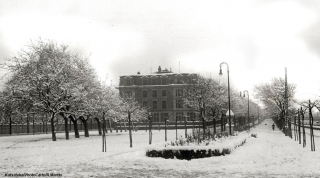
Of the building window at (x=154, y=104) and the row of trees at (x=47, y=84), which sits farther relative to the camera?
the building window at (x=154, y=104)

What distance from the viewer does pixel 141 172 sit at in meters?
12.9

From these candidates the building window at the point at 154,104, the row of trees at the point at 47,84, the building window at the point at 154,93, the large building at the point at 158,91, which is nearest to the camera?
the row of trees at the point at 47,84

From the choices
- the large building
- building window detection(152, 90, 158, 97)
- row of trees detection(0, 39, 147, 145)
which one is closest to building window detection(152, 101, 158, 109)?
the large building

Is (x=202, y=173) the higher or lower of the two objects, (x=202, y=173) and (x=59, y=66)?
the lower

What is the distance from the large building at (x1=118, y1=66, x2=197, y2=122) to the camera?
8625 centimetres

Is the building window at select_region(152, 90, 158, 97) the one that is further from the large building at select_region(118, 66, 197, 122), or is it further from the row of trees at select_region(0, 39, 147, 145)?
the row of trees at select_region(0, 39, 147, 145)

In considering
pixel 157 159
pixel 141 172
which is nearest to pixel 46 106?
pixel 157 159

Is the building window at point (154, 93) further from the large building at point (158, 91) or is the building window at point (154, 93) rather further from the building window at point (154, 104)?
the building window at point (154, 104)

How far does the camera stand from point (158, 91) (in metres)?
88.0

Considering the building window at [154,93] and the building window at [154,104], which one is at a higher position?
the building window at [154,93]

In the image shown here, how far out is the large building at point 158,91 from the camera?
8625cm

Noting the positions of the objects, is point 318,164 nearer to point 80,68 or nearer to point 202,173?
point 202,173

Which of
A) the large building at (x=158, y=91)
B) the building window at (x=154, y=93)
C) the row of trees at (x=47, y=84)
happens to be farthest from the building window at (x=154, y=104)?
the row of trees at (x=47, y=84)

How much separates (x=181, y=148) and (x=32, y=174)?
22.3ft
